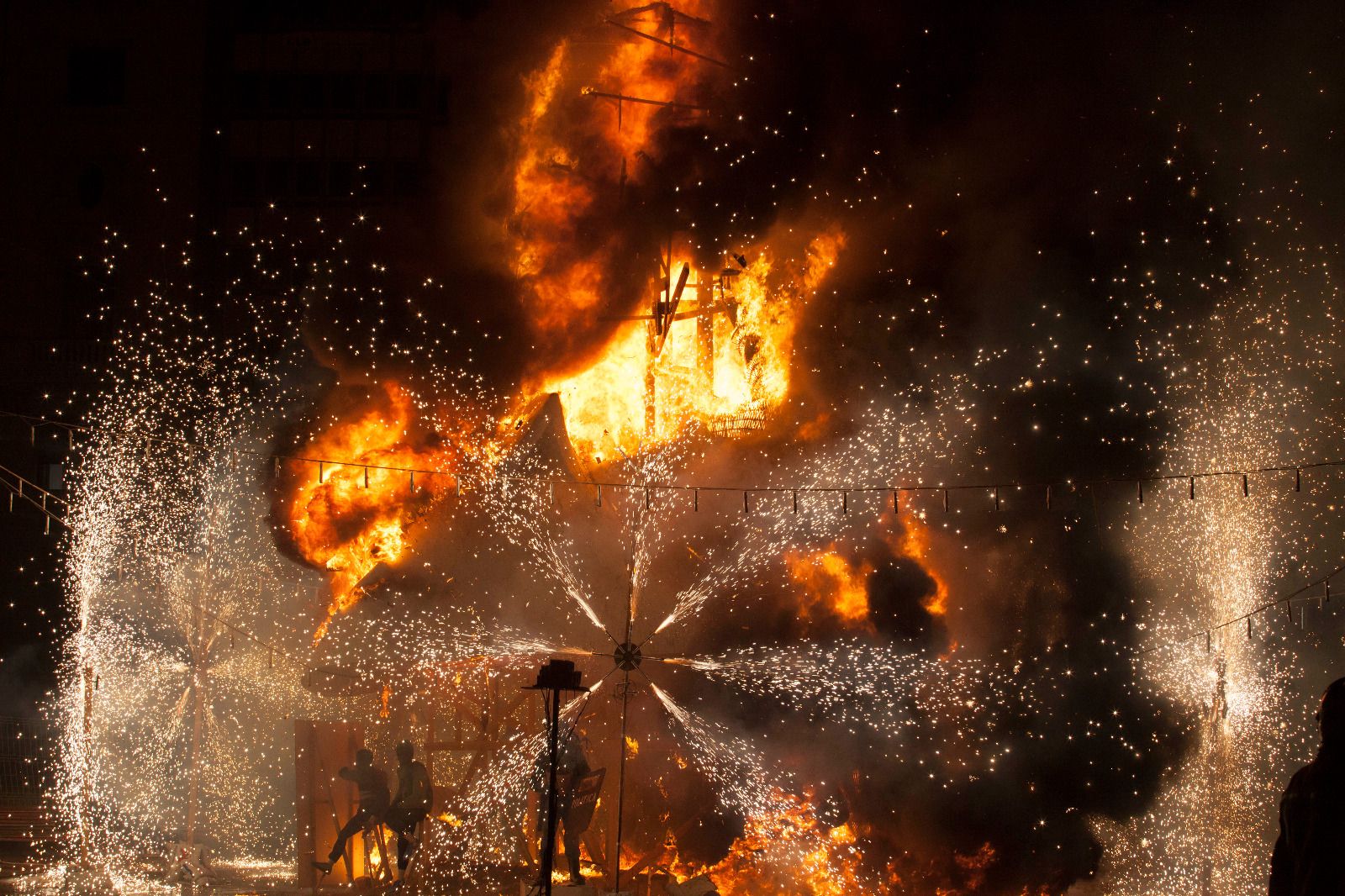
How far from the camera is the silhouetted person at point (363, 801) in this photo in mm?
11406

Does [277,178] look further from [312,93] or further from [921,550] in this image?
[921,550]

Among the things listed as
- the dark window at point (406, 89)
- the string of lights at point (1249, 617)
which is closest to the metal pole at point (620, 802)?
the string of lights at point (1249, 617)

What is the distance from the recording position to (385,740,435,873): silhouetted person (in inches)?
446

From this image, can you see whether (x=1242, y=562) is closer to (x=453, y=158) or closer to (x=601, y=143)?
(x=601, y=143)

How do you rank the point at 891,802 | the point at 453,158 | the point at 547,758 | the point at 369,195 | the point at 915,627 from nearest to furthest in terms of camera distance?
the point at 547,758
the point at 891,802
the point at 915,627
the point at 453,158
the point at 369,195

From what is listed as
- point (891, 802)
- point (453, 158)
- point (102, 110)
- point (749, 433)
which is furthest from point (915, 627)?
point (102, 110)

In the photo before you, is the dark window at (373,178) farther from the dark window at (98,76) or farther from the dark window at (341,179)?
the dark window at (98,76)

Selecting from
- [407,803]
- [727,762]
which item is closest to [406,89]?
[407,803]

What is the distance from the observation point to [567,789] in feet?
35.2

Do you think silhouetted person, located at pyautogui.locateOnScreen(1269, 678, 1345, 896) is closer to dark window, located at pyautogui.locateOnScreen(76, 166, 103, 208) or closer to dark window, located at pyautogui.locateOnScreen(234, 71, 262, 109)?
dark window, located at pyautogui.locateOnScreen(234, 71, 262, 109)

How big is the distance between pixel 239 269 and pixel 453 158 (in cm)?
503

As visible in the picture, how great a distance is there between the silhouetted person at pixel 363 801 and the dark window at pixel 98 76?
51.2ft

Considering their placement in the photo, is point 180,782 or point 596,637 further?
point 180,782

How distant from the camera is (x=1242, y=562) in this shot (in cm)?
1736
